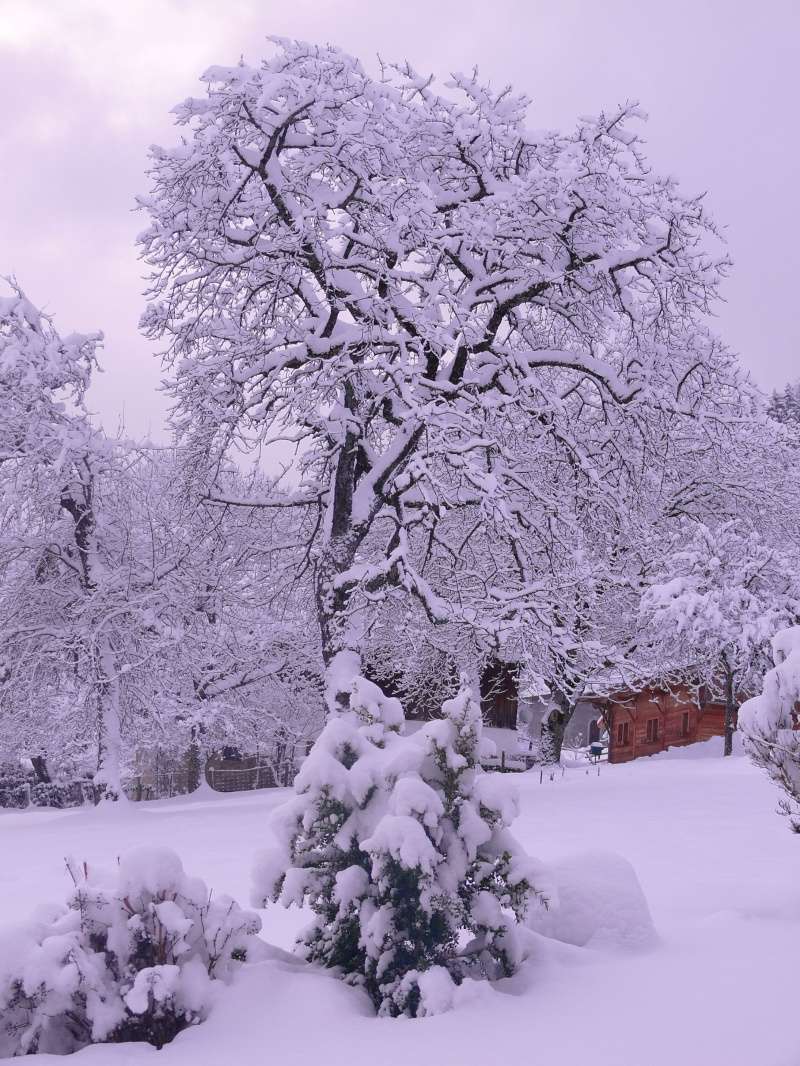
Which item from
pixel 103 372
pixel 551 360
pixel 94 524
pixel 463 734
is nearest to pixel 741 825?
pixel 551 360

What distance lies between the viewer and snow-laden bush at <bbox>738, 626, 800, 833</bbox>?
19.5 ft

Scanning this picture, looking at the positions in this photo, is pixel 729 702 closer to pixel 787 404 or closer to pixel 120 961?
pixel 120 961

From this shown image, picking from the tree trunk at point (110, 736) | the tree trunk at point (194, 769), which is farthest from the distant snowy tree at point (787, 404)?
the tree trunk at point (110, 736)

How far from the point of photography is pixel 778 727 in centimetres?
610

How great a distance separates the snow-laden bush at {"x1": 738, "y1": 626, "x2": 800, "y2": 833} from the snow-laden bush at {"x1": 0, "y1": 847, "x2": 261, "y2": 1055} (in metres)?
3.46

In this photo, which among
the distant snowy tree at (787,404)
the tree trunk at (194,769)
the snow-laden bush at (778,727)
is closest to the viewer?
the snow-laden bush at (778,727)

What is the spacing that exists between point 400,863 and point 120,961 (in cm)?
134

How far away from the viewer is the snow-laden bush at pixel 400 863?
4449 millimetres

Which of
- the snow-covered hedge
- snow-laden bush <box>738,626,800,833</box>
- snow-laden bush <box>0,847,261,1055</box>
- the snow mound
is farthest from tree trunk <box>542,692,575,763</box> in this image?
snow-laden bush <box>0,847,261,1055</box>

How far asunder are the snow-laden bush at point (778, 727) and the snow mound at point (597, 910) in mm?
1208

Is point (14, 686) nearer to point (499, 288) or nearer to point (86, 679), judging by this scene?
point (86, 679)

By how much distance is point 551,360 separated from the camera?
42.0ft

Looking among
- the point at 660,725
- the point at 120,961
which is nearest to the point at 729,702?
the point at 660,725

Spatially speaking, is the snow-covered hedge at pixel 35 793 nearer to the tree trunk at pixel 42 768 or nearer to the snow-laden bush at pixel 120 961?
the tree trunk at pixel 42 768
